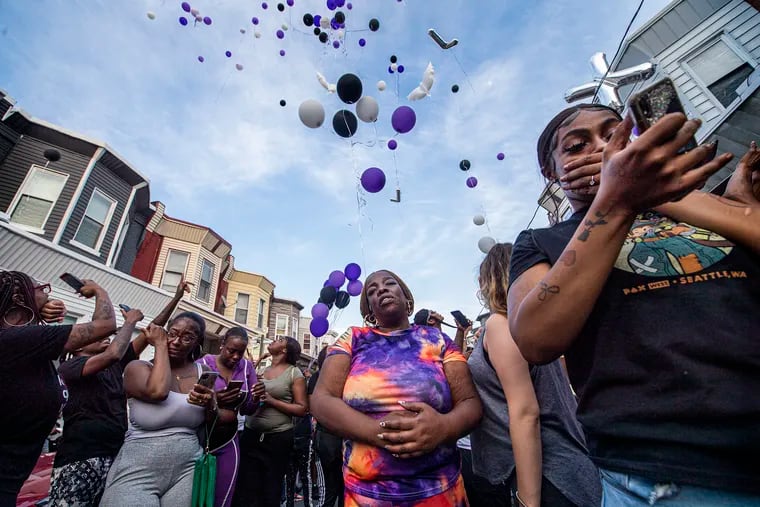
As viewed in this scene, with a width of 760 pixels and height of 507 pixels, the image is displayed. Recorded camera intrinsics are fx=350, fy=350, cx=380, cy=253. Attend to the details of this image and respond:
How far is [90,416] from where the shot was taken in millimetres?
3002

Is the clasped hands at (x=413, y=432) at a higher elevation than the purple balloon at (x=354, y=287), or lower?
lower

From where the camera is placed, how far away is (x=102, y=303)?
287 centimetres

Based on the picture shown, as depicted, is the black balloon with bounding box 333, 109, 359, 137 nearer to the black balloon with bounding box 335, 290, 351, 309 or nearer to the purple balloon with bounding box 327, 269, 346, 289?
the purple balloon with bounding box 327, 269, 346, 289

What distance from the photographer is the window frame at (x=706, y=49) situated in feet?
27.2

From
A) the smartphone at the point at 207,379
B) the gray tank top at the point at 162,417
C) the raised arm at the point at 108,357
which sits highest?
the raised arm at the point at 108,357

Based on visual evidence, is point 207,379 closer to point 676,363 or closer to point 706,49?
point 676,363

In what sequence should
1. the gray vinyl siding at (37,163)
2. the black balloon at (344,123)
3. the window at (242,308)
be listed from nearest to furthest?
the black balloon at (344,123) → the gray vinyl siding at (37,163) → the window at (242,308)

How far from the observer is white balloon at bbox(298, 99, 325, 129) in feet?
22.6

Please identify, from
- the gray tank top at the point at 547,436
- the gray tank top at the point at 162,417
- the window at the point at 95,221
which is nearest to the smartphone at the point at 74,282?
the gray tank top at the point at 162,417

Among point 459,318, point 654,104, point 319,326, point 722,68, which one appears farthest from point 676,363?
point 722,68

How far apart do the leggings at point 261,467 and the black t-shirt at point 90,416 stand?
1.40 meters

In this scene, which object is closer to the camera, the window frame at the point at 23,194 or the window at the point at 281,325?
the window frame at the point at 23,194

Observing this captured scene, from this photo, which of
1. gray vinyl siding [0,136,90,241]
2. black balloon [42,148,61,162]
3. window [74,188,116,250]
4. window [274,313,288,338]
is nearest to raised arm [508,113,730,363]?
gray vinyl siding [0,136,90,241]

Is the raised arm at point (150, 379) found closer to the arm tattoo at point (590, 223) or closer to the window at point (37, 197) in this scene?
the arm tattoo at point (590, 223)
